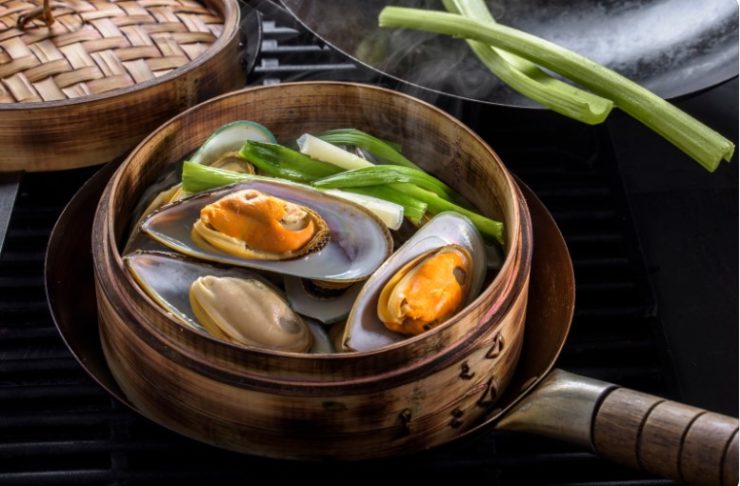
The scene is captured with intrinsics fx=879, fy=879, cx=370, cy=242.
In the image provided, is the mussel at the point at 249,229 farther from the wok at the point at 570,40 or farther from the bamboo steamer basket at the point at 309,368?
the wok at the point at 570,40

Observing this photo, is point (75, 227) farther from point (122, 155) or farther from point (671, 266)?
point (671, 266)

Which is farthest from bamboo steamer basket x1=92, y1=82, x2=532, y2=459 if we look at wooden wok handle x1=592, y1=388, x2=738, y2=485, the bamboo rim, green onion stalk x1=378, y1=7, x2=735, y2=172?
green onion stalk x1=378, y1=7, x2=735, y2=172

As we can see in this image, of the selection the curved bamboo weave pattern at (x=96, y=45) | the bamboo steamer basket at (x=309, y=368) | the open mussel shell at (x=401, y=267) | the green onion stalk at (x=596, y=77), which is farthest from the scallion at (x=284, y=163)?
the green onion stalk at (x=596, y=77)

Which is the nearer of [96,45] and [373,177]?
[373,177]

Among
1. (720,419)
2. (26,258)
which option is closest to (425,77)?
(26,258)

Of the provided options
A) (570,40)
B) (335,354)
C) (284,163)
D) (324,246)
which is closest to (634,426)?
(335,354)

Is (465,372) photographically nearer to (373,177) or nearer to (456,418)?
(456,418)

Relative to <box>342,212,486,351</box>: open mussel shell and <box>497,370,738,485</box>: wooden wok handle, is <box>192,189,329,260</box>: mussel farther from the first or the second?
<box>497,370,738,485</box>: wooden wok handle
